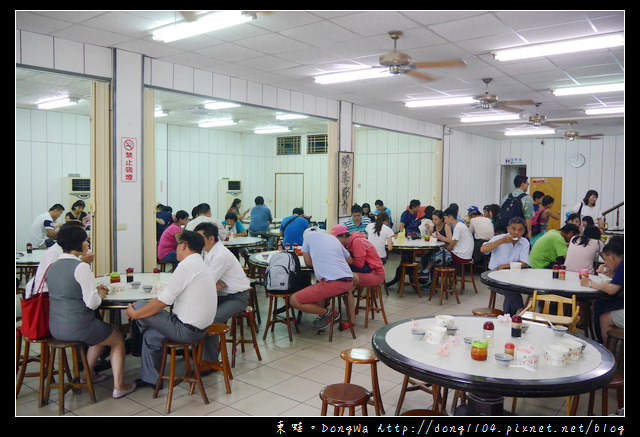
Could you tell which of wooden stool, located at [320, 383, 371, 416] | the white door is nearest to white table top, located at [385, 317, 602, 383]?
wooden stool, located at [320, 383, 371, 416]

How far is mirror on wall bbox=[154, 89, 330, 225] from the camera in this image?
12.5 meters

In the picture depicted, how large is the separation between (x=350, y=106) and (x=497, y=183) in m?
8.82

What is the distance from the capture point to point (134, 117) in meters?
6.03

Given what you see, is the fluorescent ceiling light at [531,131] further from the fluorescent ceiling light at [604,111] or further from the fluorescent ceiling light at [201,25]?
the fluorescent ceiling light at [201,25]

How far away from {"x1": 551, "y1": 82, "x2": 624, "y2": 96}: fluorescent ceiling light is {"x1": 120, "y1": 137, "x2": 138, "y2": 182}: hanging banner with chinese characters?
21.7 feet

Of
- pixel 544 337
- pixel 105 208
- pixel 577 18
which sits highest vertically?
pixel 577 18

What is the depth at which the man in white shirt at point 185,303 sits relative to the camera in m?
3.97

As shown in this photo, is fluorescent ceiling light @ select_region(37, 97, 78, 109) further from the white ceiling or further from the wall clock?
the wall clock

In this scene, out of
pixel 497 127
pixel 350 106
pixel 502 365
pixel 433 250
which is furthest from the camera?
pixel 497 127

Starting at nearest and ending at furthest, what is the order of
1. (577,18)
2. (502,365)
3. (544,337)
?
1. (502,365)
2. (544,337)
3. (577,18)

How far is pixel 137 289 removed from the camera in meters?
4.73

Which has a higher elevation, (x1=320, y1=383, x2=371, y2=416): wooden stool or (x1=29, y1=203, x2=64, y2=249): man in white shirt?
(x1=29, y1=203, x2=64, y2=249): man in white shirt

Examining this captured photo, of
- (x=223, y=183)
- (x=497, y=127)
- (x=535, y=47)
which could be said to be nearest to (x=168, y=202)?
(x=223, y=183)

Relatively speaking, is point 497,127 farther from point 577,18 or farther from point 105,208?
point 105,208
